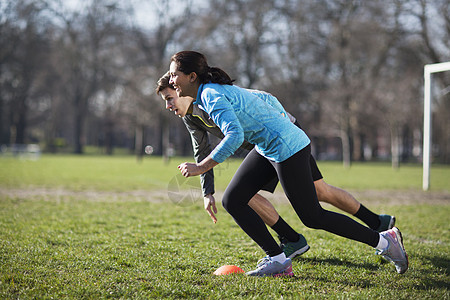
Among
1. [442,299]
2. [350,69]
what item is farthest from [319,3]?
[442,299]

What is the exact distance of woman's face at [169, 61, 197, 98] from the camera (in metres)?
3.24

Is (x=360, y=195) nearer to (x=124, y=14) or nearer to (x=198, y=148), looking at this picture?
(x=198, y=148)

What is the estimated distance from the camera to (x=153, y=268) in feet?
12.5

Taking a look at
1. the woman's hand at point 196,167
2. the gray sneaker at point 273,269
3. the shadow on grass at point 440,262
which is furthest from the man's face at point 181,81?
the shadow on grass at point 440,262

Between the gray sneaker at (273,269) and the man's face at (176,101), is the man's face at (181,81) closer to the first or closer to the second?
the man's face at (176,101)

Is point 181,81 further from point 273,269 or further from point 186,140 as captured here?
point 186,140

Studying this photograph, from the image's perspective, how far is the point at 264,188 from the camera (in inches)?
154

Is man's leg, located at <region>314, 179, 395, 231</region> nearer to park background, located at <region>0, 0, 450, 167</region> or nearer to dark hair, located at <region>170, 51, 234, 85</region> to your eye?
dark hair, located at <region>170, 51, 234, 85</region>

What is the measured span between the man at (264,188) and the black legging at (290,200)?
15.2 inches

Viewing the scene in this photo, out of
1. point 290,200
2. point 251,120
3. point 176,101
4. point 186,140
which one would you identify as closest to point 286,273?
point 290,200

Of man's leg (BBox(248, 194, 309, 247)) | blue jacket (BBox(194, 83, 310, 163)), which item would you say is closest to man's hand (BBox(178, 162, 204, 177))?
blue jacket (BBox(194, 83, 310, 163))

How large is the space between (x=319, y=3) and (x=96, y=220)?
30.8 meters

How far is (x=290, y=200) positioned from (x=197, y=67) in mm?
1222

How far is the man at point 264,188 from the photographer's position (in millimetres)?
3582
